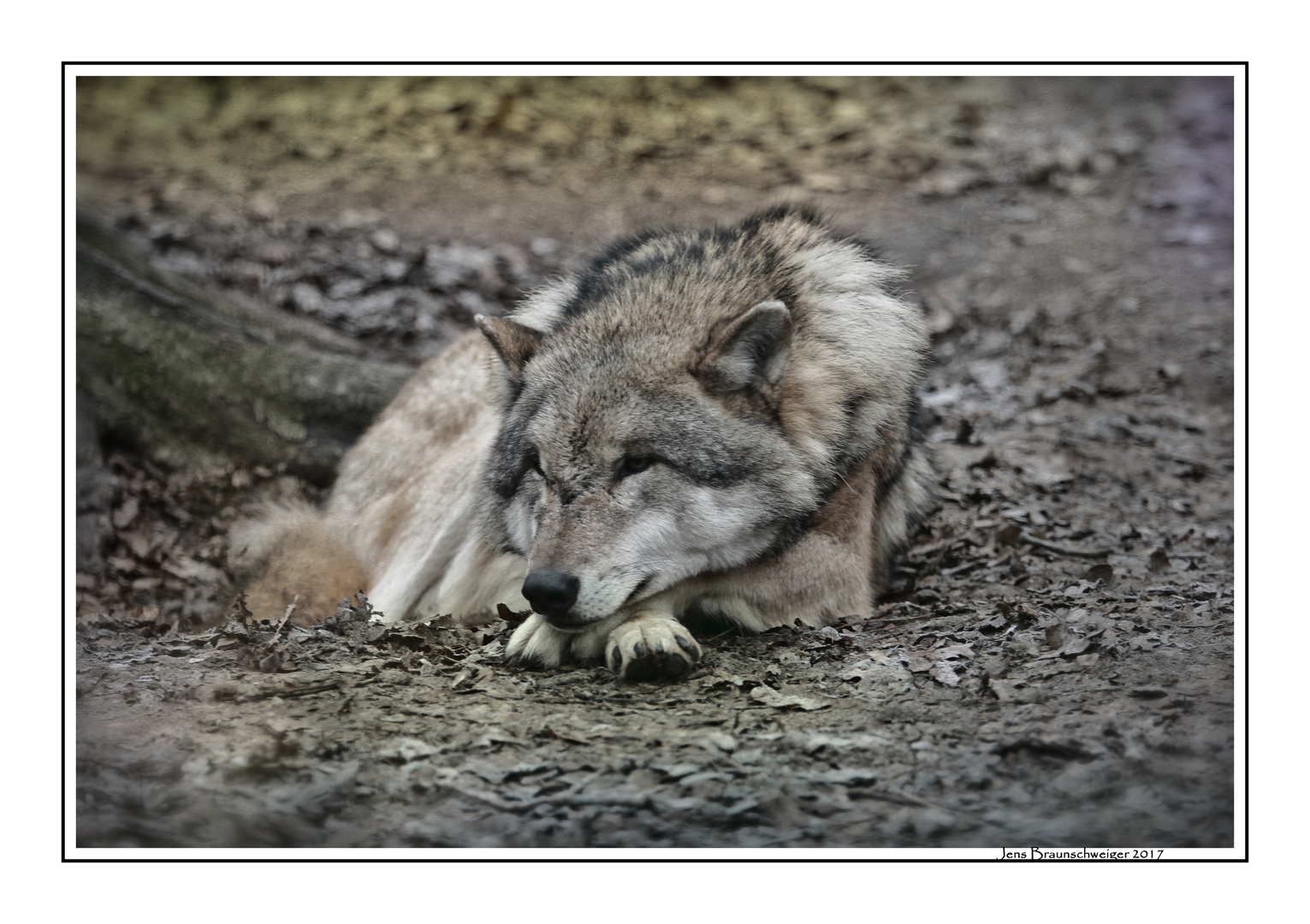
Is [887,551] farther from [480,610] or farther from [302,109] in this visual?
[302,109]

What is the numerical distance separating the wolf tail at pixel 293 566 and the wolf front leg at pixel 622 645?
58.4 inches

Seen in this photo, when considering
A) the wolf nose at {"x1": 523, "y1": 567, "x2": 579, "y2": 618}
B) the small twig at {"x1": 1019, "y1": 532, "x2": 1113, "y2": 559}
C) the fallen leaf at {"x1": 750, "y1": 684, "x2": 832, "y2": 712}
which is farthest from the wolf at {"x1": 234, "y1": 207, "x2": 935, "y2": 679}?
the small twig at {"x1": 1019, "y1": 532, "x2": 1113, "y2": 559}

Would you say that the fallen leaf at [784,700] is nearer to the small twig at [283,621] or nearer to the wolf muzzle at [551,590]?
the wolf muzzle at [551,590]

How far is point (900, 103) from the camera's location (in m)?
6.15

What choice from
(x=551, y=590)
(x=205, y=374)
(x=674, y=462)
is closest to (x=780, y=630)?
(x=674, y=462)

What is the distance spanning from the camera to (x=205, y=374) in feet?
21.6

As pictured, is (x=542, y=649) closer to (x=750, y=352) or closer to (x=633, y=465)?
(x=633, y=465)

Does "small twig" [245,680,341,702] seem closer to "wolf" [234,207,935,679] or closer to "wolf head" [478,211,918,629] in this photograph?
"wolf" [234,207,935,679]

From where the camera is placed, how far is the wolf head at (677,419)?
12.4 ft

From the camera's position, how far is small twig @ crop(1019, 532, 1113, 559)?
5105 mm

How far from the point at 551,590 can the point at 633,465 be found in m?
0.65

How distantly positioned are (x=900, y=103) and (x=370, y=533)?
4.40m

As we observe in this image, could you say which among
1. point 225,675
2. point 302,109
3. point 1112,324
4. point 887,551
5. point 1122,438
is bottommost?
point 225,675

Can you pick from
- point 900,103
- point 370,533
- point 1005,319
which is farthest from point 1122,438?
point 370,533
